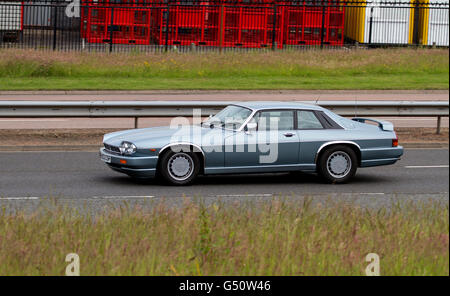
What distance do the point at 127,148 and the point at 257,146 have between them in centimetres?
189

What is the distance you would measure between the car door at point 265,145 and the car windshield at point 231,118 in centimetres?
18

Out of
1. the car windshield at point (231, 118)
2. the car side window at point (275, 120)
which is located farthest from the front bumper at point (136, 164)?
the car side window at point (275, 120)

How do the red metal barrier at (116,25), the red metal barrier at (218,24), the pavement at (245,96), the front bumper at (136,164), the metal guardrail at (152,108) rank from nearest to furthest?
the front bumper at (136,164)
the metal guardrail at (152,108)
the pavement at (245,96)
the red metal barrier at (116,25)
the red metal barrier at (218,24)

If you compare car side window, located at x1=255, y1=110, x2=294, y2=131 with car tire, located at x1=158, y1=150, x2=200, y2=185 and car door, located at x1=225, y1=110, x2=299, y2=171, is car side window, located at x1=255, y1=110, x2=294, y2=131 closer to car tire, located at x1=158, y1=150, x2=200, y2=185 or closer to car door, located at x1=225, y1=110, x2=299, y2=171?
car door, located at x1=225, y1=110, x2=299, y2=171

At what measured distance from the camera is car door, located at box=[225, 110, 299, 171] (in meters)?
12.2

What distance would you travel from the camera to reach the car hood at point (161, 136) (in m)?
12.0

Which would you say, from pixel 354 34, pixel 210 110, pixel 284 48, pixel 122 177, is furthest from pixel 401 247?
pixel 354 34

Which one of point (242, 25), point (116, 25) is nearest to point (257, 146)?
point (242, 25)

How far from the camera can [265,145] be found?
12320 mm

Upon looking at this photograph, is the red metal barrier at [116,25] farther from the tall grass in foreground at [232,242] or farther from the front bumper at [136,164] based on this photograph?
the tall grass in foreground at [232,242]

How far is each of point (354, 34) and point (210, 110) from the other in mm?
20944

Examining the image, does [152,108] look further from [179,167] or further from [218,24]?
[218,24]

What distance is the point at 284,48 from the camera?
1366 inches

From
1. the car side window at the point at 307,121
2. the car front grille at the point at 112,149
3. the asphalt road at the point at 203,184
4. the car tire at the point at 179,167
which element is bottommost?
the asphalt road at the point at 203,184
